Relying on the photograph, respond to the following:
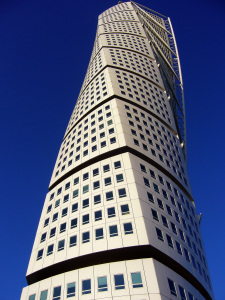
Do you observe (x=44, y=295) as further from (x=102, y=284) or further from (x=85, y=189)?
(x=85, y=189)

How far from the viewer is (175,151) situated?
3497 centimetres

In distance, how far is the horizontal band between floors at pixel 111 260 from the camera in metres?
19.4

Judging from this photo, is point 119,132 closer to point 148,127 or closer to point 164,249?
point 148,127

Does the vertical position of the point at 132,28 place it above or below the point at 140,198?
above

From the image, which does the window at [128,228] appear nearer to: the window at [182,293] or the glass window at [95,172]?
the window at [182,293]

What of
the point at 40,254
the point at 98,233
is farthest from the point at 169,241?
the point at 40,254

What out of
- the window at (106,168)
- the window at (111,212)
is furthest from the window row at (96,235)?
the window at (106,168)

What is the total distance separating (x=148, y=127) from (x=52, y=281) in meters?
20.5

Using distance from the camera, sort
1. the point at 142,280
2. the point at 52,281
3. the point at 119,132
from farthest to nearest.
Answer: the point at 119,132 → the point at 52,281 → the point at 142,280

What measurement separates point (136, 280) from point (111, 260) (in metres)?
3.09

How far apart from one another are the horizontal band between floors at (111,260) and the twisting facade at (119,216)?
0.07 meters

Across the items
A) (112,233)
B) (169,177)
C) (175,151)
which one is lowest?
(112,233)

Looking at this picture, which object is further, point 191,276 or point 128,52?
point 128,52

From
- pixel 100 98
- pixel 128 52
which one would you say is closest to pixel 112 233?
pixel 100 98
